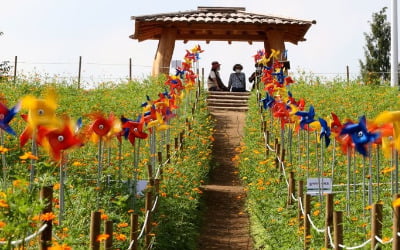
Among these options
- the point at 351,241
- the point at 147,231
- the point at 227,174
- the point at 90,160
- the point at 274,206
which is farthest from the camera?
the point at 227,174

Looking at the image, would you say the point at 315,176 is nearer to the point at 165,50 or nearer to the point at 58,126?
the point at 58,126

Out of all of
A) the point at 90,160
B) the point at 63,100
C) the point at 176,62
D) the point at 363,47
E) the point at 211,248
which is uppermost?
the point at 363,47

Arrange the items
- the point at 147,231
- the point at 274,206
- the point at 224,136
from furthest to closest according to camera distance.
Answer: the point at 224,136 → the point at 274,206 → the point at 147,231

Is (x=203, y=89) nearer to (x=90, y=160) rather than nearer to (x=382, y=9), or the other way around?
(x=90, y=160)

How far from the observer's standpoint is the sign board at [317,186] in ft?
30.2

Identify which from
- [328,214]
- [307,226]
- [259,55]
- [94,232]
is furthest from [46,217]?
[259,55]

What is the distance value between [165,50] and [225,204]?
478 inches

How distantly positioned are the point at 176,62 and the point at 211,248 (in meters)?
13.5

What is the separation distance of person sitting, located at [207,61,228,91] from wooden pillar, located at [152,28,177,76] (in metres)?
1.42

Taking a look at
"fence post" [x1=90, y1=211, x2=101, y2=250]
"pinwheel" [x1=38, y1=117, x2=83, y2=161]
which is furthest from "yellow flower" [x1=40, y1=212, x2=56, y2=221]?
"pinwheel" [x1=38, y1=117, x2=83, y2=161]

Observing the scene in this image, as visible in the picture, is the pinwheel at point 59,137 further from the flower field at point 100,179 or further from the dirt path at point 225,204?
the dirt path at point 225,204

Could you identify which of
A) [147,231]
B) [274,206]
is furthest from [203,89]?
[147,231]

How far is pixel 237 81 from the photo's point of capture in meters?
25.1

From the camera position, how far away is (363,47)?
1503 inches
